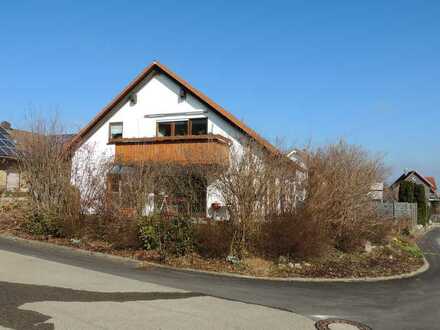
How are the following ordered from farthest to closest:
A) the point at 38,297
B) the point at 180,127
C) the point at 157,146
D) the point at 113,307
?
1. the point at 180,127
2. the point at 157,146
3. the point at 38,297
4. the point at 113,307

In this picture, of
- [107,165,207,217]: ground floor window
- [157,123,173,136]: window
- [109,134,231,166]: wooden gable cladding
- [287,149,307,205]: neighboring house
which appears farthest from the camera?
[157,123,173,136]: window

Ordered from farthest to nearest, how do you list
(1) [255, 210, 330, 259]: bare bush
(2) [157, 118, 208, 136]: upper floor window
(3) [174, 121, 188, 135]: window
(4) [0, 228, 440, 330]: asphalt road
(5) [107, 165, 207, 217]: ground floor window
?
1. (3) [174, 121, 188, 135]: window
2. (2) [157, 118, 208, 136]: upper floor window
3. (5) [107, 165, 207, 217]: ground floor window
4. (1) [255, 210, 330, 259]: bare bush
5. (4) [0, 228, 440, 330]: asphalt road

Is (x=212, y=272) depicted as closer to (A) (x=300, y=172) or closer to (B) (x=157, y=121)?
(A) (x=300, y=172)

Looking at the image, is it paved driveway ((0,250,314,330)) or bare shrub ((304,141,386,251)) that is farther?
bare shrub ((304,141,386,251))

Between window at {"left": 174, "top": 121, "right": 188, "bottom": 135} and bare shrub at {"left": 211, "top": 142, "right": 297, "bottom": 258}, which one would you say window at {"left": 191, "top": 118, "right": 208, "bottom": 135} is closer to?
window at {"left": 174, "top": 121, "right": 188, "bottom": 135}

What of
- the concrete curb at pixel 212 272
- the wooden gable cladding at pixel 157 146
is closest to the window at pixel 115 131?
the wooden gable cladding at pixel 157 146

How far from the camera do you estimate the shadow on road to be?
6.18 metres

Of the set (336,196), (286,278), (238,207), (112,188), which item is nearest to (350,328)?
(286,278)

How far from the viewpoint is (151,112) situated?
84.7 ft

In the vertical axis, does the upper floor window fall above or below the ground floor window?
above

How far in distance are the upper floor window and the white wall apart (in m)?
0.26

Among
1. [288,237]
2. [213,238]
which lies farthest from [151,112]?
[288,237]

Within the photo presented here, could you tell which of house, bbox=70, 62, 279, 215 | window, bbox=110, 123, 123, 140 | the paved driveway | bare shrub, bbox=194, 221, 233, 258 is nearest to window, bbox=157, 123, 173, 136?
house, bbox=70, 62, 279, 215

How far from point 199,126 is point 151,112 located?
3.29m
